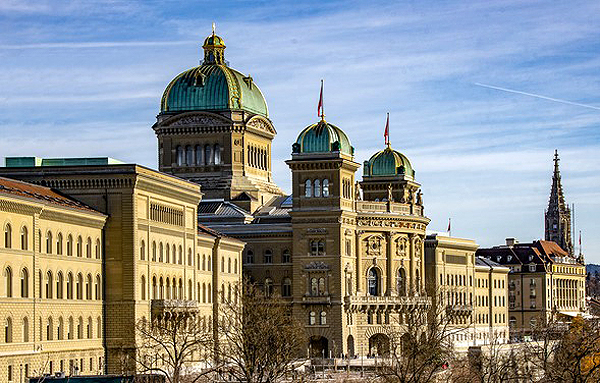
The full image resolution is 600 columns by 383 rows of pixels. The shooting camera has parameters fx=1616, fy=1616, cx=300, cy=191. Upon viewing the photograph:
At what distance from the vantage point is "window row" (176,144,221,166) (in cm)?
19612

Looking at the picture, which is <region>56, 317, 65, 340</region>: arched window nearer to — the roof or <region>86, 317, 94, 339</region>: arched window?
<region>86, 317, 94, 339</region>: arched window

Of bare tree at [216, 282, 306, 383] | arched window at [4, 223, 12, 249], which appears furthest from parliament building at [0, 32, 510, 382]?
bare tree at [216, 282, 306, 383]

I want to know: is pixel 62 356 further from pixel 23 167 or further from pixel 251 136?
pixel 251 136

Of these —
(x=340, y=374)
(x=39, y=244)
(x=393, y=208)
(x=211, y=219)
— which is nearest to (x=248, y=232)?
(x=211, y=219)

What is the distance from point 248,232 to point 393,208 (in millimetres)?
18375

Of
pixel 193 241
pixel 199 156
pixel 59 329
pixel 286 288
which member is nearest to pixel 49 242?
pixel 59 329

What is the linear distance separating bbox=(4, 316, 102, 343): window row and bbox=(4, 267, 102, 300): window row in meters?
1.75

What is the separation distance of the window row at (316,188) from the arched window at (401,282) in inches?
716

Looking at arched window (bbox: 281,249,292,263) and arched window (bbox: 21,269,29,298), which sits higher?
arched window (bbox: 281,249,292,263)

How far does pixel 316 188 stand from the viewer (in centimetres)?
18312

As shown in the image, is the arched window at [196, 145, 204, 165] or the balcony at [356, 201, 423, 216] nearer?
the balcony at [356, 201, 423, 216]

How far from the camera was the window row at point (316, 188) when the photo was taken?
600 ft

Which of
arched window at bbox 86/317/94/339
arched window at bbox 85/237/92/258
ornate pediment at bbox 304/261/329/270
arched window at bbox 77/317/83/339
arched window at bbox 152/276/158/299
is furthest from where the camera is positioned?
ornate pediment at bbox 304/261/329/270

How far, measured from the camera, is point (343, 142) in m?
185
